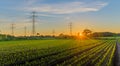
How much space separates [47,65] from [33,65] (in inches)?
38.4

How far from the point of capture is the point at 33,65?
19.6 metres

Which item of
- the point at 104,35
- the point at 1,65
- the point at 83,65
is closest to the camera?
the point at 1,65

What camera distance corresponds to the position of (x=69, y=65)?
19797 millimetres

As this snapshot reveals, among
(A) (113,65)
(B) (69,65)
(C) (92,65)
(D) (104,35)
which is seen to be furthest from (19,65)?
(D) (104,35)

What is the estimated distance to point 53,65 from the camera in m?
20.3

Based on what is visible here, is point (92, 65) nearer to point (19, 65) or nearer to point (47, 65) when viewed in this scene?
point (47, 65)

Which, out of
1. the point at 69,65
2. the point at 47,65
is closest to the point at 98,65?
the point at 69,65

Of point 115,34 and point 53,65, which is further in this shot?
point 115,34

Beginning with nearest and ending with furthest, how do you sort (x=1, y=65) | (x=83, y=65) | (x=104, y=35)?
(x=1, y=65)
(x=83, y=65)
(x=104, y=35)

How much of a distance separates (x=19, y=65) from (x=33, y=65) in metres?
1.00

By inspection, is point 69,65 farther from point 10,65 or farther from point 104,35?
point 104,35

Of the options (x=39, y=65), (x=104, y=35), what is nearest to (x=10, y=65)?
(x=39, y=65)

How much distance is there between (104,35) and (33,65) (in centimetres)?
16094

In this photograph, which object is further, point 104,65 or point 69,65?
point 104,65
